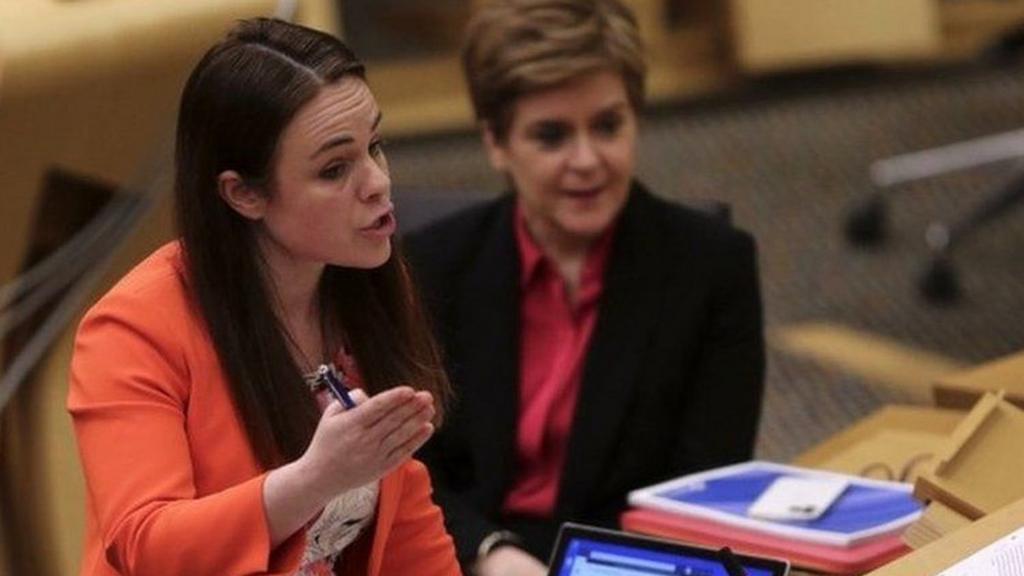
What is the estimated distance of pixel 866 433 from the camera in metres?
2.45

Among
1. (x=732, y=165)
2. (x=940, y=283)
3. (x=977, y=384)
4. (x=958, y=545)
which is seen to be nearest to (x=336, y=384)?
(x=958, y=545)

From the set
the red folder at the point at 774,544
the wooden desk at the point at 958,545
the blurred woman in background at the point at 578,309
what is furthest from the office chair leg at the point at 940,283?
the wooden desk at the point at 958,545

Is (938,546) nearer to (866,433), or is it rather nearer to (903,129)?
(866,433)

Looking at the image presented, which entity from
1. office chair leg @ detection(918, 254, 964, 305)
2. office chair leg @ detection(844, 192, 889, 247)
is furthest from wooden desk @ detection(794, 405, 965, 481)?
office chair leg @ detection(844, 192, 889, 247)

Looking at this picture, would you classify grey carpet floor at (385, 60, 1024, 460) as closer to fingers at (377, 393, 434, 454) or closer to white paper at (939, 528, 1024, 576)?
white paper at (939, 528, 1024, 576)

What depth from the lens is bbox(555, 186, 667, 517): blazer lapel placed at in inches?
89.7

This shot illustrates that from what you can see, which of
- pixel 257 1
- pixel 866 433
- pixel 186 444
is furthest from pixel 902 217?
pixel 186 444

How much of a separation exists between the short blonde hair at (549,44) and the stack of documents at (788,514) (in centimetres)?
45

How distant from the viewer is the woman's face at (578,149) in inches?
90.0

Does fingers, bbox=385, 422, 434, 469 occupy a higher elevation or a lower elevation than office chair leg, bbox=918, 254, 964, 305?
higher

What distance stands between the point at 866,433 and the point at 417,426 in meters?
1.14

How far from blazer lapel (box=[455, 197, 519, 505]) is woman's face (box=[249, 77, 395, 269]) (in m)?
0.78

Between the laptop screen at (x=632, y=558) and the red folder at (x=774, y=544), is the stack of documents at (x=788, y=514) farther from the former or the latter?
the laptop screen at (x=632, y=558)

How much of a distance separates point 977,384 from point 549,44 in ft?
1.97
